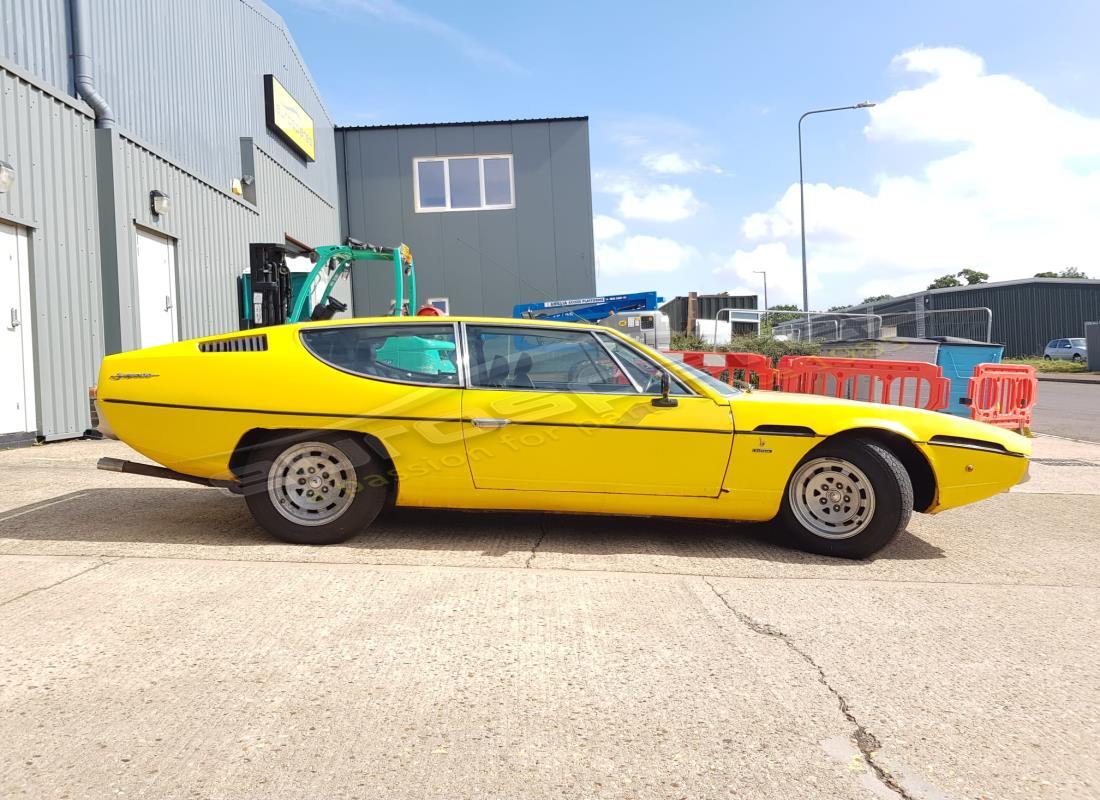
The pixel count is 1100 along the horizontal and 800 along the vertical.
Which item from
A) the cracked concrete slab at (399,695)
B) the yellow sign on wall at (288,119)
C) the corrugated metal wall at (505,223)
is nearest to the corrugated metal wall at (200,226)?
the yellow sign on wall at (288,119)

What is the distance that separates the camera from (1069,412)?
15.9 metres

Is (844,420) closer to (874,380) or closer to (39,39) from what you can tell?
(874,380)

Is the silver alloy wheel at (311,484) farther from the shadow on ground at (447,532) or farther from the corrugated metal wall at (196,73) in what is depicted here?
the corrugated metal wall at (196,73)

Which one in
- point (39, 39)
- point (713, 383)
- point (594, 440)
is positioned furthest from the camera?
point (39, 39)

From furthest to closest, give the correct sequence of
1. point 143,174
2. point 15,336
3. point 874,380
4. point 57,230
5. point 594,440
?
point 143,174, point 874,380, point 57,230, point 15,336, point 594,440

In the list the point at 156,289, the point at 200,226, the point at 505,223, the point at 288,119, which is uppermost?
the point at 288,119

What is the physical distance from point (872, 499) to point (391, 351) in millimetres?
2815

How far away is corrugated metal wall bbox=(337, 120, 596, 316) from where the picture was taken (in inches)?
783

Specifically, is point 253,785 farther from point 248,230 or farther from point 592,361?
point 248,230

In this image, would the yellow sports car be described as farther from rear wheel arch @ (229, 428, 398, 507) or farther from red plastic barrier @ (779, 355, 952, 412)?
red plastic barrier @ (779, 355, 952, 412)

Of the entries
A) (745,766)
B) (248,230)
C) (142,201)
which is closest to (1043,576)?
(745,766)

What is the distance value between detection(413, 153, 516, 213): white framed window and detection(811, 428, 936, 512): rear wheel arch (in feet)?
53.9

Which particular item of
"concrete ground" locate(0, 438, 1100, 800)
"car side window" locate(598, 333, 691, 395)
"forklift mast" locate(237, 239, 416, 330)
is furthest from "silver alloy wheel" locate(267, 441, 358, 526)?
"forklift mast" locate(237, 239, 416, 330)

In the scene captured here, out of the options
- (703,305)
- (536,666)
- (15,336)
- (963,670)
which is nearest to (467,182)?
(15,336)
